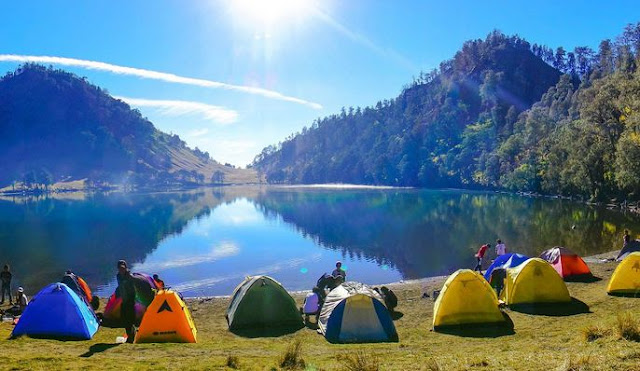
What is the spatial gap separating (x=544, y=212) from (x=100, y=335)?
244 feet

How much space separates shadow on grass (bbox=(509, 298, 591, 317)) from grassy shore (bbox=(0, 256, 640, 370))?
47cm

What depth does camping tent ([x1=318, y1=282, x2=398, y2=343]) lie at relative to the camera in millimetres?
16984

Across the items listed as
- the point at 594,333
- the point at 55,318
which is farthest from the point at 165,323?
the point at 594,333

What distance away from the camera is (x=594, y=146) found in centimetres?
8112

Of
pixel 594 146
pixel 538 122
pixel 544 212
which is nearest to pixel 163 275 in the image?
pixel 544 212

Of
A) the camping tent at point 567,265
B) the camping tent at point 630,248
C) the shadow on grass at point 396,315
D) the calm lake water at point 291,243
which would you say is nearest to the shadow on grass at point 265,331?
the shadow on grass at point 396,315

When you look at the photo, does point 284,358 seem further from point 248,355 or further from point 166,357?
point 166,357

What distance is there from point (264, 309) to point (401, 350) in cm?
718

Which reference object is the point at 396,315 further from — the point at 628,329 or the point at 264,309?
the point at 628,329

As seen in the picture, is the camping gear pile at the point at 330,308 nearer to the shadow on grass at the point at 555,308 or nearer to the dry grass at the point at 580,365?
the shadow on grass at the point at 555,308

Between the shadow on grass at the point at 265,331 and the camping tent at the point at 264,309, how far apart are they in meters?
0.13

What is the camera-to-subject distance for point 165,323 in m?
16.9

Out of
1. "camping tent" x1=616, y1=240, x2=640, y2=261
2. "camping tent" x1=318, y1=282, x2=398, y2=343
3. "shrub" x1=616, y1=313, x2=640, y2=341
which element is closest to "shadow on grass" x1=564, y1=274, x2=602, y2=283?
"camping tent" x1=616, y1=240, x2=640, y2=261

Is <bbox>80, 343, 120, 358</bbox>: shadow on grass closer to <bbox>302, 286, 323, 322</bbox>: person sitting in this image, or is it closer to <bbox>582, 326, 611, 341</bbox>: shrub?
<bbox>302, 286, 323, 322</bbox>: person sitting
